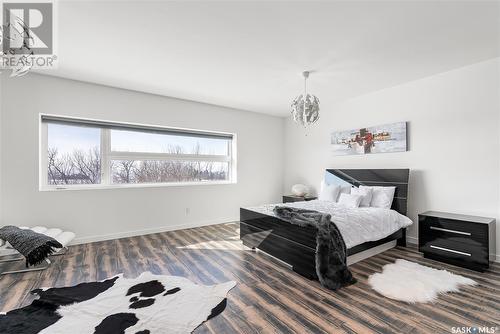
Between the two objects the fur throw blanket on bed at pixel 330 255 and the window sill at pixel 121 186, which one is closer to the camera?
the fur throw blanket on bed at pixel 330 255

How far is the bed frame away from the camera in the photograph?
274 cm

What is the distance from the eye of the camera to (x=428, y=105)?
368 centimetres

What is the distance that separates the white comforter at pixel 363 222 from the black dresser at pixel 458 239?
36 cm

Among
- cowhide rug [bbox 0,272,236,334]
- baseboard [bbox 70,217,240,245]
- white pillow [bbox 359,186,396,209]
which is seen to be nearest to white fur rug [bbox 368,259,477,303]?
white pillow [bbox 359,186,396,209]

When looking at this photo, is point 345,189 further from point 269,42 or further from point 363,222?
point 269,42

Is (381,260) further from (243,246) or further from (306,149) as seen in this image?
(306,149)

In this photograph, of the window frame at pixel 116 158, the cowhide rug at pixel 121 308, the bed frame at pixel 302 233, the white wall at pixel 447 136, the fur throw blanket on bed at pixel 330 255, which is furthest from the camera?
the window frame at pixel 116 158

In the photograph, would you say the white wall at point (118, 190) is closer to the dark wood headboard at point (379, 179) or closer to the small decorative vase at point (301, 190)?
the small decorative vase at point (301, 190)

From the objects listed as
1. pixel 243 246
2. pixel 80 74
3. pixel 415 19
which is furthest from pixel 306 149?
pixel 80 74

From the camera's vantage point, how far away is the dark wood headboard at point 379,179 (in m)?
3.80

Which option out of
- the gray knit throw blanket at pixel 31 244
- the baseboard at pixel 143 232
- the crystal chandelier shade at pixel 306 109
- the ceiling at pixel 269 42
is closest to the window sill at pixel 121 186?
the baseboard at pixel 143 232

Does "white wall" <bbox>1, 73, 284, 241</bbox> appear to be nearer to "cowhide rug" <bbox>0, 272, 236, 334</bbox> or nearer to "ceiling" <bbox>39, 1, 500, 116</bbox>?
"ceiling" <bbox>39, 1, 500, 116</bbox>

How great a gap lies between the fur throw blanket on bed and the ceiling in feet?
6.66

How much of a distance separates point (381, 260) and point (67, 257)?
4.25 m
